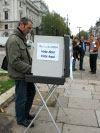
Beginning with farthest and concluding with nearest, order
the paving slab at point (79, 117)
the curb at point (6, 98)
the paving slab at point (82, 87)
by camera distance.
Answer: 1. the paving slab at point (82, 87)
2. the curb at point (6, 98)
3. the paving slab at point (79, 117)

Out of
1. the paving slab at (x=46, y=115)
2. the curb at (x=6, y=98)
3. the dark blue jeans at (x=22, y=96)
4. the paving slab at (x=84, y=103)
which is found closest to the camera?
the dark blue jeans at (x=22, y=96)

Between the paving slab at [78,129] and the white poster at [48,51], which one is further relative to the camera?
the paving slab at [78,129]

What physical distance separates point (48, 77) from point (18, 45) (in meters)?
0.73

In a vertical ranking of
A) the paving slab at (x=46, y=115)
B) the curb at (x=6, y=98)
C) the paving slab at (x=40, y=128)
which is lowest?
the paving slab at (x=40, y=128)

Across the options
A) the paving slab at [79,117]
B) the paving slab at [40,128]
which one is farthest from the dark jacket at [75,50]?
the paving slab at [40,128]

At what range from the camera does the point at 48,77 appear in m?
3.23

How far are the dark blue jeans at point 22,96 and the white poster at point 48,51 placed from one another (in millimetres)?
623

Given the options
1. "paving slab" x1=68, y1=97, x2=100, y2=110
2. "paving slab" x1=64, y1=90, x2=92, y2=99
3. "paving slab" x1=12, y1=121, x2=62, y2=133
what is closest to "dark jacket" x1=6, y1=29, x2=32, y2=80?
"paving slab" x1=12, y1=121, x2=62, y2=133

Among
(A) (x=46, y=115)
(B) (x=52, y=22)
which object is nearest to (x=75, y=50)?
(A) (x=46, y=115)

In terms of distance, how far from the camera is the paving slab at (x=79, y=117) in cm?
400

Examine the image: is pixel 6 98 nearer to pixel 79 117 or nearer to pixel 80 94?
pixel 79 117

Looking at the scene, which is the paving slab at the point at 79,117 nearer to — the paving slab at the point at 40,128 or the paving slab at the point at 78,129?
the paving slab at the point at 78,129

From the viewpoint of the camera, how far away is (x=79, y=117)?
14.0 ft

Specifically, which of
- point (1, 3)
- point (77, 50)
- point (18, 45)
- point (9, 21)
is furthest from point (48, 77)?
point (1, 3)
